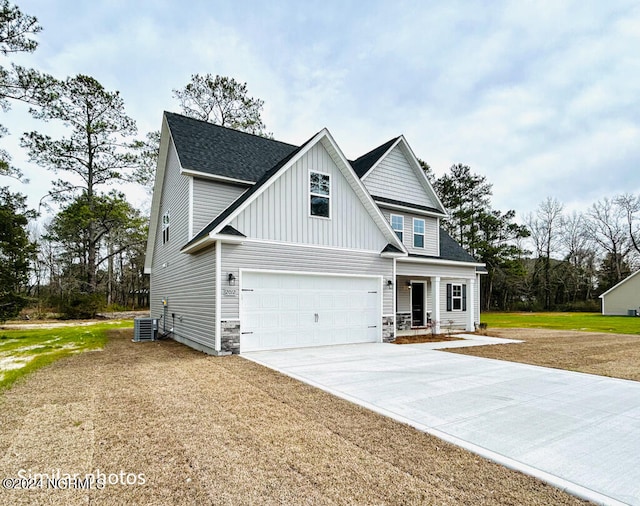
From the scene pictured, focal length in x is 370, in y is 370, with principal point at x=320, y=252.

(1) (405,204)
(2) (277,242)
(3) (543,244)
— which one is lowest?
(2) (277,242)

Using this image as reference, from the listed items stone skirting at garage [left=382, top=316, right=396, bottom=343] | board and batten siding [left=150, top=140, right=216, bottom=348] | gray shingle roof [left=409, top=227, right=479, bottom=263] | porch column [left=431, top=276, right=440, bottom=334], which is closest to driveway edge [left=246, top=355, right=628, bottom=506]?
board and batten siding [left=150, top=140, right=216, bottom=348]

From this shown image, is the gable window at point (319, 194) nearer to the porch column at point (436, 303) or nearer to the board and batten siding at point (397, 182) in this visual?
the board and batten siding at point (397, 182)

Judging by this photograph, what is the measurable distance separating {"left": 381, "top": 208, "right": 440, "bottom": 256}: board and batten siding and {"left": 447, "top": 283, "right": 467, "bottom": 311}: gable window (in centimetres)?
177

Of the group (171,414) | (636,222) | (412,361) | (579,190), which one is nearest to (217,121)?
(412,361)

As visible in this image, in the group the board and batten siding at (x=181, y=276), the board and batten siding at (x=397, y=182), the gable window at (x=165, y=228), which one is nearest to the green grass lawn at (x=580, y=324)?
the board and batten siding at (x=397, y=182)

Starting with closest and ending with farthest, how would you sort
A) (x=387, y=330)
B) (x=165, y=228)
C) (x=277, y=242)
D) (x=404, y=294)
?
(x=277, y=242) < (x=387, y=330) < (x=165, y=228) < (x=404, y=294)

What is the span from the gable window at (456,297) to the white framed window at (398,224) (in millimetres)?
3581

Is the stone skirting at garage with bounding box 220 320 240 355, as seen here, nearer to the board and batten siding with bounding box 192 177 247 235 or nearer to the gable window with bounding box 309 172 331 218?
the board and batten siding with bounding box 192 177 247 235

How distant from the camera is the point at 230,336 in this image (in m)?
9.21

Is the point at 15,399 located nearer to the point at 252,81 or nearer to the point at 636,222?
the point at 252,81

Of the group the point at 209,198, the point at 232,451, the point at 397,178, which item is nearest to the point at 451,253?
the point at 397,178

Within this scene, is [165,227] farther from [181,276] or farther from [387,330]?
[387,330]

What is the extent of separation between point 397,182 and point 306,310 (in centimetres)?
735

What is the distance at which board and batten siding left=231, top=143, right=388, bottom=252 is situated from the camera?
32.6 ft
